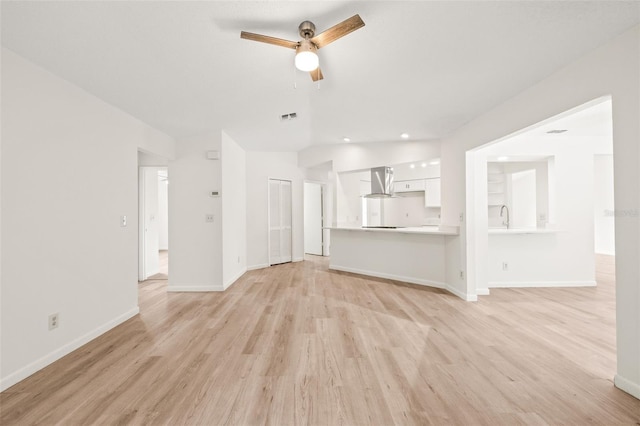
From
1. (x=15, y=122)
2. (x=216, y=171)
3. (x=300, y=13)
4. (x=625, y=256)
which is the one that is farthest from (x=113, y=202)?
(x=625, y=256)

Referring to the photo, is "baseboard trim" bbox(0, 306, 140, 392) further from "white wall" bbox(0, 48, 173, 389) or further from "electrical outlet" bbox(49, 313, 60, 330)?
"electrical outlet" bbox(49, 313, 60, 330)

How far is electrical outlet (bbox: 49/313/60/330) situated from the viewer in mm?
2244

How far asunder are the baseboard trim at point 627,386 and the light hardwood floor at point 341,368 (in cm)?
5

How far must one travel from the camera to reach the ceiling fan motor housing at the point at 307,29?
5.83 ft

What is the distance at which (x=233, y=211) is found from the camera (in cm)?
492

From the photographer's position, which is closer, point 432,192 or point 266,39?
point 266,39

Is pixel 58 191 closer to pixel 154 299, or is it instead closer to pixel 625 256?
pixel 154 299

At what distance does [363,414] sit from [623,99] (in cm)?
273

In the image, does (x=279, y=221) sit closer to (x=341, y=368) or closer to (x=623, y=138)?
(x=341, y=368)

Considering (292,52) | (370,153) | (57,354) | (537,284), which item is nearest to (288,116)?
(292,52)

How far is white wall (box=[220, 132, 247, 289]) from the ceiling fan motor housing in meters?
2.88

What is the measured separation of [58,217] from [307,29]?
104 inches

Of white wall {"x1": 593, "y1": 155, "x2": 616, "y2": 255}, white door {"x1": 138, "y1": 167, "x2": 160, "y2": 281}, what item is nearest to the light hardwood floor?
white door {"x1": 138, "y1": 167, "x2": 160, "y2": 281}

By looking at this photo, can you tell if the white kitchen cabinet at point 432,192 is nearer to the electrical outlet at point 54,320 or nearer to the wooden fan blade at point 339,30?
the wooden fan blade at point 339,30
